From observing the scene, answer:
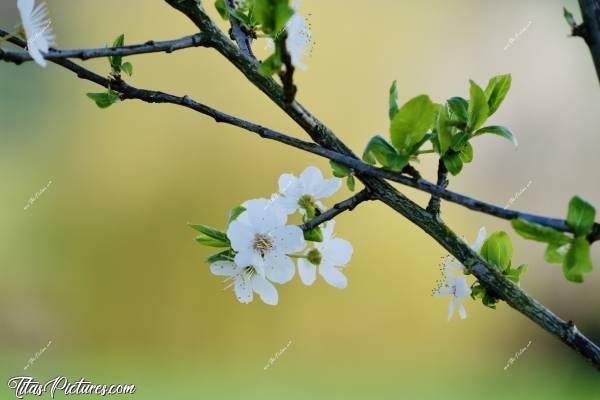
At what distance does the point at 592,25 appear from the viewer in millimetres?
380

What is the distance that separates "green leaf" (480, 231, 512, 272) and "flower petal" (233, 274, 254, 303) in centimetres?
19

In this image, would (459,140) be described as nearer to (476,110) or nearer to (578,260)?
(476,110)

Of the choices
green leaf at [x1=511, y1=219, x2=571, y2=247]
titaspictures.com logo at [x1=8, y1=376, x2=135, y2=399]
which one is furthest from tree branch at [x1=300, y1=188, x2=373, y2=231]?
titaspictures.com logo at [x1=8, y1=376, x2=135, y2=399]

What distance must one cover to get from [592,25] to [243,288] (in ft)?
0.98

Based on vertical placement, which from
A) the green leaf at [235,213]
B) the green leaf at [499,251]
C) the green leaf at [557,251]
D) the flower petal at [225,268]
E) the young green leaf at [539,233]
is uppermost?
the green leaf at [235,213]

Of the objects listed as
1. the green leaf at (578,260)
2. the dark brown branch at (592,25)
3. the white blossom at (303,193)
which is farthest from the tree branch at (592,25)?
the white blossom at (303,193)

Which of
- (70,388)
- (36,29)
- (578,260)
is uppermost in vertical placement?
(70,388)

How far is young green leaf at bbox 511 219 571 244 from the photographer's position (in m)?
0.38

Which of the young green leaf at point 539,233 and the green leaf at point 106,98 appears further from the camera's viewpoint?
the green leaf at point 106,98

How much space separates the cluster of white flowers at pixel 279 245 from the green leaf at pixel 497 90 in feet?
0.46

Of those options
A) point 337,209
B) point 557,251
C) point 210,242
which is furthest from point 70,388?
point 557,251

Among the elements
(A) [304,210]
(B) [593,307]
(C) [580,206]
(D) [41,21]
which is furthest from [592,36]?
(B) [593,307]

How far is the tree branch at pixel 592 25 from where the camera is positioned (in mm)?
380

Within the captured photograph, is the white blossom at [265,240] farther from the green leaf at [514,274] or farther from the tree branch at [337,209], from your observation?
the green leaf at [514,274]
